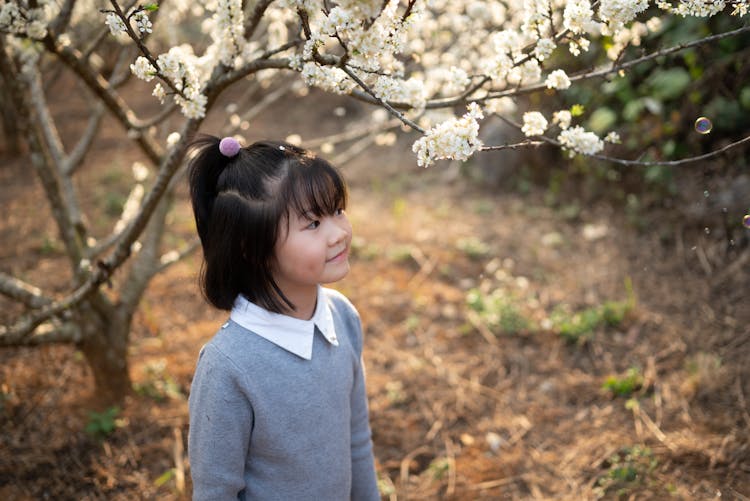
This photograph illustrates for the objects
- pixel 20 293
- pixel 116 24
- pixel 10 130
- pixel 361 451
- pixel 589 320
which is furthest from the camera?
pixel 10 130

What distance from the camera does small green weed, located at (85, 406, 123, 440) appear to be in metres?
2.34

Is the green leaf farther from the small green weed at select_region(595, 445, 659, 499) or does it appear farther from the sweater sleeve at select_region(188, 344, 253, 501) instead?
the small green weed at select_region(595, 445, 659, 499)

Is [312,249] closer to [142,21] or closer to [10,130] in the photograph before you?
[142,21]

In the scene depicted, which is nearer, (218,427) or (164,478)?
(218,427)

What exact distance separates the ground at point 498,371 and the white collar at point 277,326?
1.12m

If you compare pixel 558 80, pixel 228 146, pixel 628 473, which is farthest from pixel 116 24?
pixel 628 473

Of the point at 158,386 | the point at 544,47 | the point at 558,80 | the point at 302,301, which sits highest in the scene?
the point at 544,47

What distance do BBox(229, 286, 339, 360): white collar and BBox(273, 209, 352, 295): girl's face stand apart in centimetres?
11

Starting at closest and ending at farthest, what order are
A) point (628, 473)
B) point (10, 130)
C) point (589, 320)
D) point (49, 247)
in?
point (628, 473), point (589, 320), point (49, 247), point (10, 130)

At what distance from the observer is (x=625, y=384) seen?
266 centimetres

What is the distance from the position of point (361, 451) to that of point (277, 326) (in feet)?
1.87

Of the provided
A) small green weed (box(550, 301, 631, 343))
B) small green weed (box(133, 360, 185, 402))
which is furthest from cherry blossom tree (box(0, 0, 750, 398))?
small green weed (box(550, 301, 631, 343))

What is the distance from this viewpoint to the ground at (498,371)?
87.1 inches

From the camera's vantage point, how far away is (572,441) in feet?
8.08
